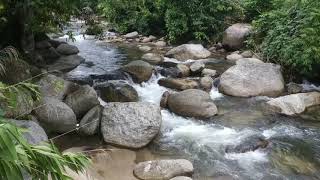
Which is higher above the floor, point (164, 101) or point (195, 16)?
point (195, 16)

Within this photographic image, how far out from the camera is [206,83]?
9.75 meters


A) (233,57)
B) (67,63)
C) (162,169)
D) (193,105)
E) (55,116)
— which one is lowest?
(233,57)

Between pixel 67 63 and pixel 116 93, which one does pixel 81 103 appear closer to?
pixel 116 93

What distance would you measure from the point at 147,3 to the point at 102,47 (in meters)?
3.20

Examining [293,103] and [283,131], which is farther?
[293,103]

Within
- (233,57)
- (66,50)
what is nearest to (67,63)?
(66,50)

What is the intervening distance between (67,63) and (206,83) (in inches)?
158

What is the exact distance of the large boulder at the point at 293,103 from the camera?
8391mm

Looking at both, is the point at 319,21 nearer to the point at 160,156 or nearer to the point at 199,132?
the point at 199,132

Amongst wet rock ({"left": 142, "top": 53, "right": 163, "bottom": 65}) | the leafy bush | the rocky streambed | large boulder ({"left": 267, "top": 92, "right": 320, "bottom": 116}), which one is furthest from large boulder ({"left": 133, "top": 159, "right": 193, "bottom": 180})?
the leafy bush

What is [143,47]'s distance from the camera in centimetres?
1410

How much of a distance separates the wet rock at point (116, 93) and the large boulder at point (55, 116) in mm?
1609

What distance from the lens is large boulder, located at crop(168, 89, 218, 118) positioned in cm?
794

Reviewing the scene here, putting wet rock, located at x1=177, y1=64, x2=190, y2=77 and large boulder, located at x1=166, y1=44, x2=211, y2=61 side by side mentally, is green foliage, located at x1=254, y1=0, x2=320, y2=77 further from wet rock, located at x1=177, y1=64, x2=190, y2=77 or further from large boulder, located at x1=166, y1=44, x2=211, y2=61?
wet rock, located at x1=177, y1=64, x2=190, y2=77
